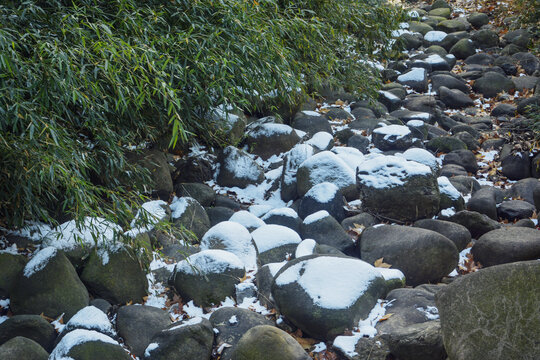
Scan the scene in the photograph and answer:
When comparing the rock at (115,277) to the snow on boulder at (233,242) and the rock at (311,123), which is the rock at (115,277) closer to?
the snow on boulder at (233,242)

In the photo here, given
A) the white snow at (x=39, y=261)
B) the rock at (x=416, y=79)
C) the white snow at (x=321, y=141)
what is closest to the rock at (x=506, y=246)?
the white snow at (x=321, y=141)

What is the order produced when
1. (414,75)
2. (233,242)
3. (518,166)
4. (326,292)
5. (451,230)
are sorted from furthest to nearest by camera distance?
(414,75)
(518,166)
(451,230)
(233,242)
(326,292)

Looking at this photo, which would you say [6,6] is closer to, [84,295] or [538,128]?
[84,295]

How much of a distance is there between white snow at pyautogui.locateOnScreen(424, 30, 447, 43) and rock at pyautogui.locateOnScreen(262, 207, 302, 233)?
854 cm

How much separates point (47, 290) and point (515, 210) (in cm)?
495

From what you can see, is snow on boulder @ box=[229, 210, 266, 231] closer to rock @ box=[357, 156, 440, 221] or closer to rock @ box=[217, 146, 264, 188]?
rock @ box=[217, 146, 264, 188]

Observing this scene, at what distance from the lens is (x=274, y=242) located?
5.10 metres

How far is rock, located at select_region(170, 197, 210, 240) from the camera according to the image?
5.32m

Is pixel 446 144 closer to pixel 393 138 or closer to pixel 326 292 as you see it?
pixel 393 138

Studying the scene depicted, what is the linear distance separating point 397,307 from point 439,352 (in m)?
0.59

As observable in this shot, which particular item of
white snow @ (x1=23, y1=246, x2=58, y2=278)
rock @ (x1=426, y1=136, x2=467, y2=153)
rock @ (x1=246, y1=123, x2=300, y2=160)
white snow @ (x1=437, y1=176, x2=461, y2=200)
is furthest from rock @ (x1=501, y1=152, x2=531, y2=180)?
white snow @ (x1=23, y1=246, x2=58, y2=278)

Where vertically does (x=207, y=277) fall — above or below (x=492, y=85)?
below

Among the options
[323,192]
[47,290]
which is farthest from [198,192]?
[47,290]

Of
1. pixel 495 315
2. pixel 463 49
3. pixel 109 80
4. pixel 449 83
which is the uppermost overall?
pixel 109 80
